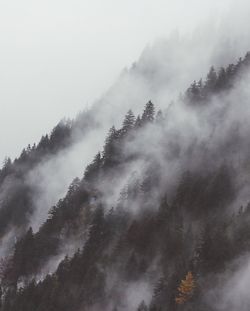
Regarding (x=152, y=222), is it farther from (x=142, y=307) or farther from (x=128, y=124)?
(x=128, y=124)

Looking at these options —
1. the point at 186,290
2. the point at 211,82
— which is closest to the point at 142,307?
the point at 186,290

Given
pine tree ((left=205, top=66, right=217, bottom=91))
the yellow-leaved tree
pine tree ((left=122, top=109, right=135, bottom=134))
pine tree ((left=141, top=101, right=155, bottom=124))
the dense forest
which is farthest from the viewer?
pine tree ((left=141, top=101, right=155, bottom=124))

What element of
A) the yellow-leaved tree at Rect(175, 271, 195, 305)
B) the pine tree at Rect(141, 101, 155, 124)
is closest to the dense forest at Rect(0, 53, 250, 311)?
the yellow-leaved tree at Rect(175, 271, 195, 305)

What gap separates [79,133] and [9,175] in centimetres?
2823

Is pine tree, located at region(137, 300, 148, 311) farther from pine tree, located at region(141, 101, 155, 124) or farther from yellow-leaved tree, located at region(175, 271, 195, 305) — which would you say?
pine tree, located at region(141, 101, 155, 124)

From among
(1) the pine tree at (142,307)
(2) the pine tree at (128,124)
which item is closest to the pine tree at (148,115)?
(2) the pine tree at (128,124)

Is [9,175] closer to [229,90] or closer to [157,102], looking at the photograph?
[157,102]

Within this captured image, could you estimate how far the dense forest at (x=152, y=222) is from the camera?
316 feet

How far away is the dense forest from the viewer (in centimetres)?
9631

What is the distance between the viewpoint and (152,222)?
374 feet

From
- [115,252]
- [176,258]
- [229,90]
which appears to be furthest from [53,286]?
[229,90]

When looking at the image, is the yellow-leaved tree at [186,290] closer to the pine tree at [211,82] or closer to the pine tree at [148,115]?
the pine tree at [148,115]

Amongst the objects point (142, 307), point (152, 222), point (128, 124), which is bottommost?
point (142, 307)

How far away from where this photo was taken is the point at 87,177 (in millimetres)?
146750
